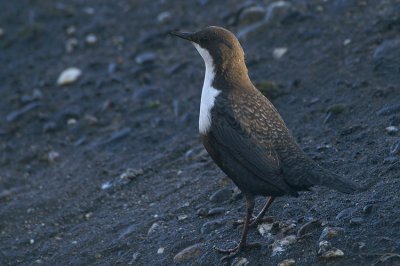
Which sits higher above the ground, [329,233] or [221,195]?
[329,233]

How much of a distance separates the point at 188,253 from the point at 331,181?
109cm

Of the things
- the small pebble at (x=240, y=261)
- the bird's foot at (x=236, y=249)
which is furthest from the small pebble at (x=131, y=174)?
the small pebble at (x=240, y=261)

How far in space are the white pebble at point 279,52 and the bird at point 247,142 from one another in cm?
239

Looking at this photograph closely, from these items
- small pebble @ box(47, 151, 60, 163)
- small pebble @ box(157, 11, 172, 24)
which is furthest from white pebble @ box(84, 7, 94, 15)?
small pebble @ box(47, 151, 60, 163)

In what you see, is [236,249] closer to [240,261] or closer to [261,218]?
Result: [240,261]

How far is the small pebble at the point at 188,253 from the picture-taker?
5.28 meters

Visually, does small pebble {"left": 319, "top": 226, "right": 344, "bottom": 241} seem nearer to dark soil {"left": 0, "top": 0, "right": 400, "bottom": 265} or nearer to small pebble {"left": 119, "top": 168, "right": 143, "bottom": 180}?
dark soil {"left": 0, "top": 0, "right": 400, "bottom": 265}

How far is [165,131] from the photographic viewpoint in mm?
7676

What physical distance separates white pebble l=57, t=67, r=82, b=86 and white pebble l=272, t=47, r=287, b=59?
2.45 m

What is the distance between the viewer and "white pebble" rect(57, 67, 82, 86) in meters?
9.27

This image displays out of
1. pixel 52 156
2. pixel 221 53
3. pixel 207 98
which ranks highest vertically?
pixel 221 53

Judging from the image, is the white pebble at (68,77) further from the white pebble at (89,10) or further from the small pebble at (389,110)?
the small pebble at (389,110)

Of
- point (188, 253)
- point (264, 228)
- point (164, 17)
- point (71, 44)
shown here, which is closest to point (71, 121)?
point (71, 44)

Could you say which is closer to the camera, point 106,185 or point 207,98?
point 207,98
